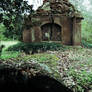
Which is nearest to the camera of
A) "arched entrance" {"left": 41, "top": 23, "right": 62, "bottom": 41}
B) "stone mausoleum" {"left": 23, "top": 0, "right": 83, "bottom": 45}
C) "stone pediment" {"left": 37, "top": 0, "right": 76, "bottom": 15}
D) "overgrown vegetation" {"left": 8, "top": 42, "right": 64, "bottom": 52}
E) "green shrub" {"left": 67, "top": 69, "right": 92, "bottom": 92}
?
"green shrub" {"left": 67, "top": 69, "right": 92, "bottom": 92}

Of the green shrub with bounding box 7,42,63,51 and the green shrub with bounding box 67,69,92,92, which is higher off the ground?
the green shrub with bounding box 7,42,63,51

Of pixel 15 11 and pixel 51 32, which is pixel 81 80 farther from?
pixel 51 32

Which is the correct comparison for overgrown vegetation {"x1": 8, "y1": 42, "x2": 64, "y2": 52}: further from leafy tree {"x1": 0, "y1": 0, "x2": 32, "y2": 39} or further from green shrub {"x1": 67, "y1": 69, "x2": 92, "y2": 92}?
leafy tree {"x1": 0, "y1": 0, "x2": 32, "y2": 39}

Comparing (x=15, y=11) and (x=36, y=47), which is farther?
(x=36, y=47)

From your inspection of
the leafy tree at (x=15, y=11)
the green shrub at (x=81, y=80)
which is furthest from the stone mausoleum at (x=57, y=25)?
the leafy tree at (x=15, y=11)

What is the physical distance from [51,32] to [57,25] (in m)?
0.89

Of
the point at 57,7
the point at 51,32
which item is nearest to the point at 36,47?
the point at 51,32

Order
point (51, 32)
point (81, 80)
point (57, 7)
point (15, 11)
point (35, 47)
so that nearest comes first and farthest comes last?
point (15, 11)
point (81, 80)
point (35, 47)
point (57, 7)
point (51, 32)

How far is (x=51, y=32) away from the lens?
53.8 feet

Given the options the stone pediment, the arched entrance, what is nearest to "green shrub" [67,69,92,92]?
the arched entrance

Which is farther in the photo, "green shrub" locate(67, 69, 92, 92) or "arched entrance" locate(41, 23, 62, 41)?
"arched entrance" locate(41, 23, 62, 41)

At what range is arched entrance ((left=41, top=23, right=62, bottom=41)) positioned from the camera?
16250 mm

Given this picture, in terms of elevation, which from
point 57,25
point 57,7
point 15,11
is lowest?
point 15,11

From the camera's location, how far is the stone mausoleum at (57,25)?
1566 cm
